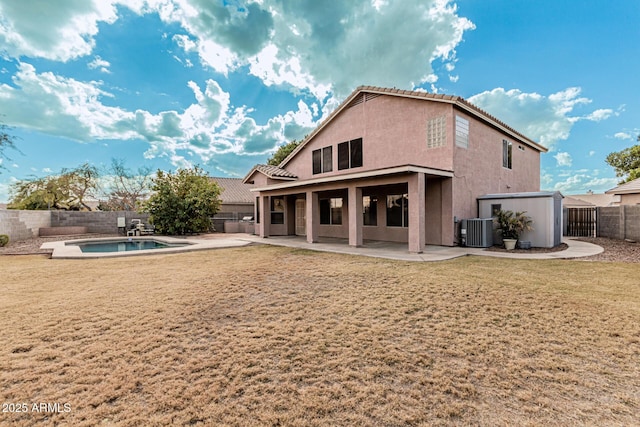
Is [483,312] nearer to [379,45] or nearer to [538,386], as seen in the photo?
[538,386]

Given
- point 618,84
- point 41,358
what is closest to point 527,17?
point 618,84

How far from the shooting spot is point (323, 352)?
3.33 m

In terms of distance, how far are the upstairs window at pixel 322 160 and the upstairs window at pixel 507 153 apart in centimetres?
917

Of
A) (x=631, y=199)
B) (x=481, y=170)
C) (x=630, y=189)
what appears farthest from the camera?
(x=631, y=199)

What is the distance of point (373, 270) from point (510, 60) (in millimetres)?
16401

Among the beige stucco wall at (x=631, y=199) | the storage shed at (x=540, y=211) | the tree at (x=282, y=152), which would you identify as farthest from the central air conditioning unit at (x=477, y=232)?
the tree at (x=282, y=152)

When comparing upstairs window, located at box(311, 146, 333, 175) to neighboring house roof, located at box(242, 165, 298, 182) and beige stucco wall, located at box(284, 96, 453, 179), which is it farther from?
neighboring house roof, located at box(242, 165, 298, 182)

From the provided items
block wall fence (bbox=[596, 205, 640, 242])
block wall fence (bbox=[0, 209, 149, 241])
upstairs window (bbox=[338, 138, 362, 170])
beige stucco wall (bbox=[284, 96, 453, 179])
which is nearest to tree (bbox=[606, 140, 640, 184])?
block wall fence (bbox=[596, 205, 640, 242])

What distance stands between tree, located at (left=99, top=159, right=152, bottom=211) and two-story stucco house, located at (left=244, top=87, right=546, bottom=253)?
59.8ft

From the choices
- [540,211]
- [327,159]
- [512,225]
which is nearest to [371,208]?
[327,159]

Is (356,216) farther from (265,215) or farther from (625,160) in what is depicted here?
(625,160)

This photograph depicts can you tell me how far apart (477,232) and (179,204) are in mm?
17936

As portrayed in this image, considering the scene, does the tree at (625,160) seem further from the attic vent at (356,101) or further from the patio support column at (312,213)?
the patio support column at (312,213)

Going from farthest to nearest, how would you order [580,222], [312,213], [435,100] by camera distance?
[580,222] < [312,213] < [435,100]
